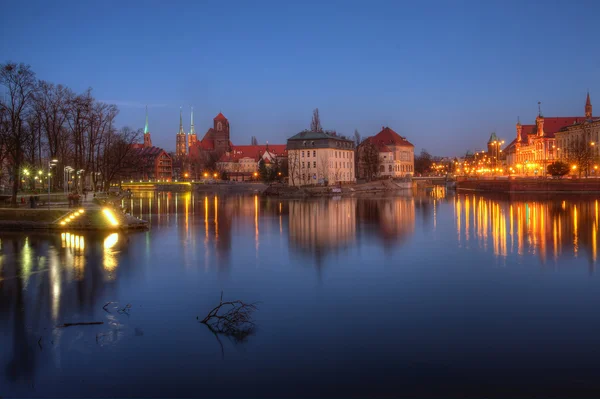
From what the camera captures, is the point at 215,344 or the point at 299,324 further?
the point at 299,324

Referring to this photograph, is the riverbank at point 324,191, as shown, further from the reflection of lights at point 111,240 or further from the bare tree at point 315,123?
the reflection of lights at point 111,240

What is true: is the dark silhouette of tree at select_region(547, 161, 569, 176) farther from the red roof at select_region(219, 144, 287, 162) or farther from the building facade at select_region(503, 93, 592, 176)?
the red roof at select_region(219, 144, 287, 162)

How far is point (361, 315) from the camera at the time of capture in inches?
482

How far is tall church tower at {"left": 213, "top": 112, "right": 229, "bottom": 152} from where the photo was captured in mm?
149000

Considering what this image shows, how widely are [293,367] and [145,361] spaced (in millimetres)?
2642

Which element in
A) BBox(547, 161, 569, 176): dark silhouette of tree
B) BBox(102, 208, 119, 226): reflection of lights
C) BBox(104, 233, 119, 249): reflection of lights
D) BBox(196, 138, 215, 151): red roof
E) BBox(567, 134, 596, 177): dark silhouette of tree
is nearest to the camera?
BBox(104, 233, 119, 249): reflection of lights

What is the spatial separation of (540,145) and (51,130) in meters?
85.3

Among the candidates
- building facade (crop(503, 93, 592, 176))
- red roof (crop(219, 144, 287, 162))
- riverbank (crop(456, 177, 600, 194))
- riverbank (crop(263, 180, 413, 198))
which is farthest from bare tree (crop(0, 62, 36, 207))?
red roof (crop(219, 144, 287, 162))

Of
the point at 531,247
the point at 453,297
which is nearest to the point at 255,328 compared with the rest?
the point at 453,297

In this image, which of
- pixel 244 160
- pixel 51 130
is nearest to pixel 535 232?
pixel 51 130

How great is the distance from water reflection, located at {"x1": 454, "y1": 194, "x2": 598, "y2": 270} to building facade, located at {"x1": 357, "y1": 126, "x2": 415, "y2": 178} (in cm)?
6306

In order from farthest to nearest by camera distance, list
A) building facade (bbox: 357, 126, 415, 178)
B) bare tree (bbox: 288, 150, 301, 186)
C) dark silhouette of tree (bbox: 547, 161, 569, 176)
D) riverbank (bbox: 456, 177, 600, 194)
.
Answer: building facade (bbox: 357, 126, 415, 178), bare tree (bbox: 288, 150, 301, 186), dark silhouette of tree (bbox: 547, 161, 569, 176), riverbank (bbox: 456, 177, 600, 194)

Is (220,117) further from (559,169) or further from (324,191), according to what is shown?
(559,169)

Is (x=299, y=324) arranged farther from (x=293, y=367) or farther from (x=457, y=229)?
(x=457, y=229)
